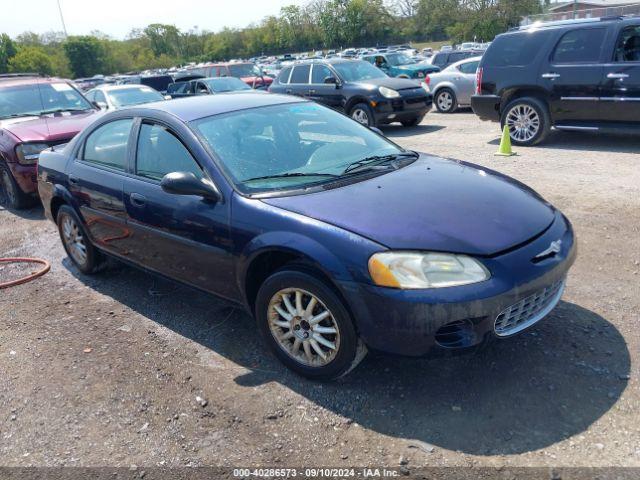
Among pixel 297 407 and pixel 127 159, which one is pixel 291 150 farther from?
pixel 297 407

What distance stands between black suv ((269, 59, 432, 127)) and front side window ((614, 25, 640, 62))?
15.2 feet

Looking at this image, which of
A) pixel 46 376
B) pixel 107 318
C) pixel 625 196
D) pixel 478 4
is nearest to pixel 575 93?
pixel 625 196

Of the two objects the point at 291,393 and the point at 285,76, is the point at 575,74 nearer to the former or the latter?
the point at 285,76

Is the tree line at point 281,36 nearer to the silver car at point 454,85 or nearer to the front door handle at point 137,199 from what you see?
the silver car at point 454,85

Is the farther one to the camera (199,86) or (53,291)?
(199,86)

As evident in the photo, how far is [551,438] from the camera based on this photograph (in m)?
2.69

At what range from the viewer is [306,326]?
125 inches

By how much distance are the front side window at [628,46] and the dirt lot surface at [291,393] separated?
15.6 feet

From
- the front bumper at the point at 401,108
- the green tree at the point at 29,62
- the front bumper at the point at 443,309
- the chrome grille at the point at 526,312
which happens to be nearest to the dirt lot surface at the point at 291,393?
the front bumper at the point at 443,309

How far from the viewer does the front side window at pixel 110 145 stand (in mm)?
4344

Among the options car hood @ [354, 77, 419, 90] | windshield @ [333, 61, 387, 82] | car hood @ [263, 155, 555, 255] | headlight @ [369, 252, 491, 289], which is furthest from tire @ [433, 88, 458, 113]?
headlight @ [369, 252, 491, 289]

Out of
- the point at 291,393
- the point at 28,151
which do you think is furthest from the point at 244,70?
the point at 291,393

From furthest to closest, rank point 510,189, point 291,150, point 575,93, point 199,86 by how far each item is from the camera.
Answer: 1. point 199,86
2. point 575,93
3. point 291,150
4. point 510,189

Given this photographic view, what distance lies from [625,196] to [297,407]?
4.93 m
